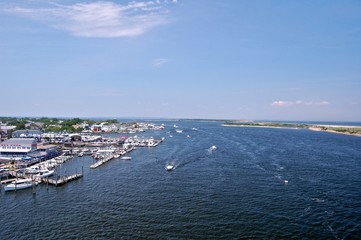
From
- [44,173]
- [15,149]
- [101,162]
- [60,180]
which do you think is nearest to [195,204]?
[60,180]

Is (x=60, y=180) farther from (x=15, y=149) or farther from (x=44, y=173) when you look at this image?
(x=15, y=149)

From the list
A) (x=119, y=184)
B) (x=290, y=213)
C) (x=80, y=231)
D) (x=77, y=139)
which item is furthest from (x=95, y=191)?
(x=77, y=139)

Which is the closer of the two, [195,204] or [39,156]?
[195,204]

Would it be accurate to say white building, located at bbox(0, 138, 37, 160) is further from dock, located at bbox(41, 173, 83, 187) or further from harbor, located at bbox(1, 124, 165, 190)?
dock, located at bbox(41, 173, 83, 187)

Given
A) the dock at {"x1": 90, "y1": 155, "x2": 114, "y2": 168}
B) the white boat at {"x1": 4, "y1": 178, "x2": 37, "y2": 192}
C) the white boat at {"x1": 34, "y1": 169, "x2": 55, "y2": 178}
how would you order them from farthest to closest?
the dock at {"x1": 90, "y1": 155, "x2": 114, "y2": 168} → the white boat at {"x1": 34, "y1": 169, "x2": 55, "y2": 178} → the white boat at {"x1": 4, "y1": 178, "x2": 37, "y2": 192}

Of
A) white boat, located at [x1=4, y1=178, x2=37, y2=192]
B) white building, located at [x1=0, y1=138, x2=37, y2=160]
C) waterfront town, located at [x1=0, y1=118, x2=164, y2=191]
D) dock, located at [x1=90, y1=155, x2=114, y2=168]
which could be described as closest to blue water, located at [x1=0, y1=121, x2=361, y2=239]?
white boat, located at [x1=4, y1=178, x2=37, y2=192]

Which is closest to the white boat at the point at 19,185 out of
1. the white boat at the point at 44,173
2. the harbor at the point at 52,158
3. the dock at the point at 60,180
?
the harbor at the point at 52,158

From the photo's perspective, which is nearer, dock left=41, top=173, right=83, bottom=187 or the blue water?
the blue water

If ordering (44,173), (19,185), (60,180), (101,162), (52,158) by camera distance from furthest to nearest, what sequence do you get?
(52,158), (101,162), (44,173), (60,180), (19,185)

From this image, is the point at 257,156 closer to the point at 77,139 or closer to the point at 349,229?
the point at 349,229
